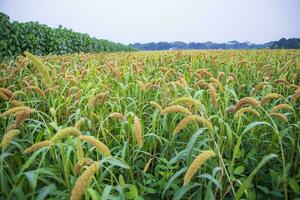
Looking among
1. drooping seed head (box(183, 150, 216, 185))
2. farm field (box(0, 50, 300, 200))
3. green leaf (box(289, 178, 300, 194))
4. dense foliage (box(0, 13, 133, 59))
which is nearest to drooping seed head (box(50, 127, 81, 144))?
farm field (box(0, 50, 300, 200))

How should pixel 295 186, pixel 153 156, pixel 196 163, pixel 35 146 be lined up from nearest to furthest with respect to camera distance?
pixel 196 163
pixel 35 146
pixel 295 186
pixel 153 156

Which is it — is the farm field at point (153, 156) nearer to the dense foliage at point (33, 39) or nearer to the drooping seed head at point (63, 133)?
the drooping seed head at point (63, 133)

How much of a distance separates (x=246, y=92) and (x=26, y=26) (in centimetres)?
1317

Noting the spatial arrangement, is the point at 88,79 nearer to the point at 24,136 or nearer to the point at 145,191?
the point at 24,136

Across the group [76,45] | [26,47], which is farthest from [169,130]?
[76,45]

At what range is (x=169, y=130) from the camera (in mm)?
2328

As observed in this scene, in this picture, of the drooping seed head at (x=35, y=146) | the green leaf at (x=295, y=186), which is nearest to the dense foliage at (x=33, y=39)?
the drooping seed head at (x=35, y=146)

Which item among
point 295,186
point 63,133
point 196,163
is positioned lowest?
point 295,186

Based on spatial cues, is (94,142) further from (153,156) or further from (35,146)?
(153,156)

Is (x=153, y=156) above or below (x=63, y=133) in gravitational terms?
below

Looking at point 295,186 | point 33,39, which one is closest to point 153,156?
point 295,186

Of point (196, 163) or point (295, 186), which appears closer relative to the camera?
point (196, 163)

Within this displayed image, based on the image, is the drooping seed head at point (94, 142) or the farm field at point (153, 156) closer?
the drooping seed head at point (94, 142)

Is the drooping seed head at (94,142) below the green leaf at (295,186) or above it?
above
